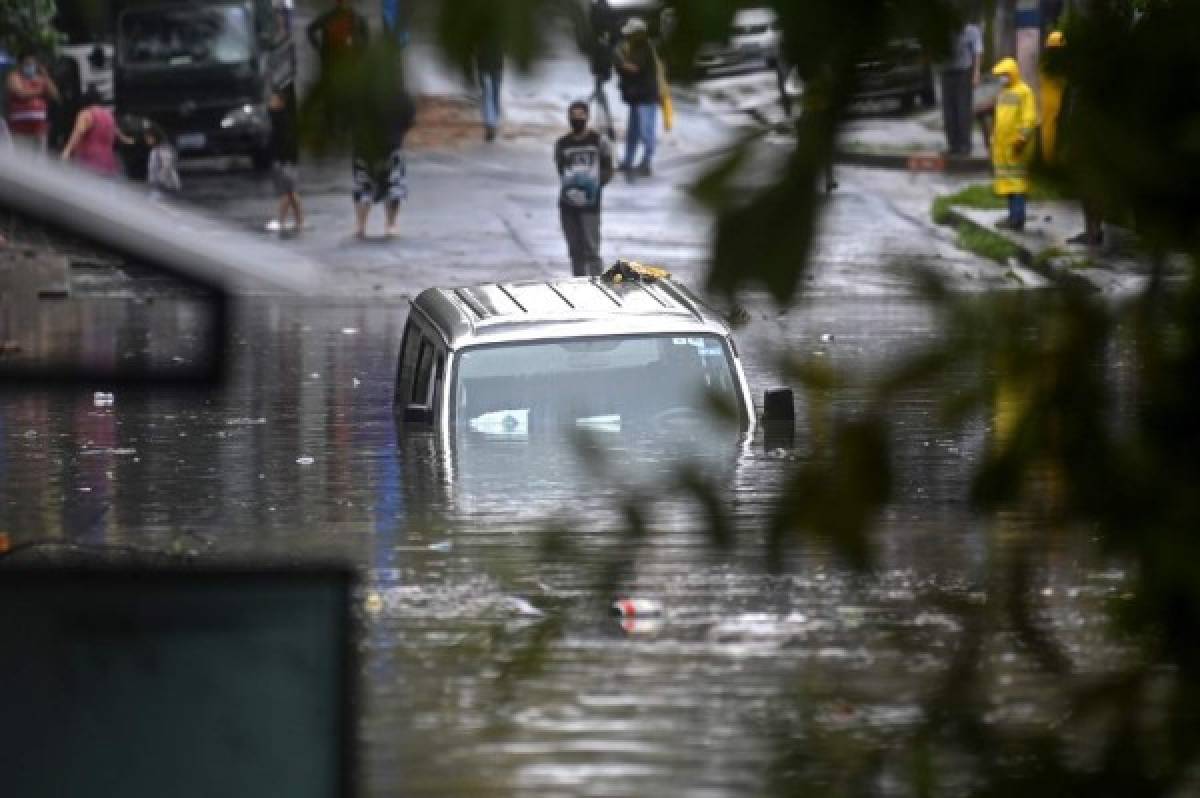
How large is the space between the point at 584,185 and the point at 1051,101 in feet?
60.7

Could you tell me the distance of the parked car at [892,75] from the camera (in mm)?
2172

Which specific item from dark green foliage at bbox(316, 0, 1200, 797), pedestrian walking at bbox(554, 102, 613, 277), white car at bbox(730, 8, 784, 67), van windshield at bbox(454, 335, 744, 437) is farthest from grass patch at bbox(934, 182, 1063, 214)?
white car at bbox(730, 8, 784, 67)

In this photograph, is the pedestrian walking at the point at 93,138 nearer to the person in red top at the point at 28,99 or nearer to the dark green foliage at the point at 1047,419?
the person in red top at the point at 28,99

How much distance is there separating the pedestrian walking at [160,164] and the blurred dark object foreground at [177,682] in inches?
894

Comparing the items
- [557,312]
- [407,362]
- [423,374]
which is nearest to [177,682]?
[557,312]

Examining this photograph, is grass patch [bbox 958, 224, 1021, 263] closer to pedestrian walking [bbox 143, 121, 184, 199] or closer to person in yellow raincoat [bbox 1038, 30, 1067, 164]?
pedestrian walking [bbox 143, 121, 184, 199]

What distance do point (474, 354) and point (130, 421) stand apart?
17.7ft

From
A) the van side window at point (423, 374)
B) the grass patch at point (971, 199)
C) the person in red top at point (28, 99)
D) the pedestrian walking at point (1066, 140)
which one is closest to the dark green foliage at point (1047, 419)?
the pedestrian walking at point (1066, 140)

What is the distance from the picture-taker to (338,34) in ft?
6.44

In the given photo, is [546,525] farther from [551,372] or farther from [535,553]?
[551,372]

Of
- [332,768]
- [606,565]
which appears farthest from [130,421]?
[606,565]

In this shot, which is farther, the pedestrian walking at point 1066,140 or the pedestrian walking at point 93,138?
the pedestrian walking at point 93,138

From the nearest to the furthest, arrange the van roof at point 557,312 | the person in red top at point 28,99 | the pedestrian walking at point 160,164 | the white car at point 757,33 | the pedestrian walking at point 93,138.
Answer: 1. the white car at point 757,33
2. the van roof at point 557,312
3. the pedestrian walking at point 93,138
4. the pedestrian walking at point 160,164
5. the person in red top at point 28,99

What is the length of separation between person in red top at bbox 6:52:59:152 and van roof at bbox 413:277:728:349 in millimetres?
17466
